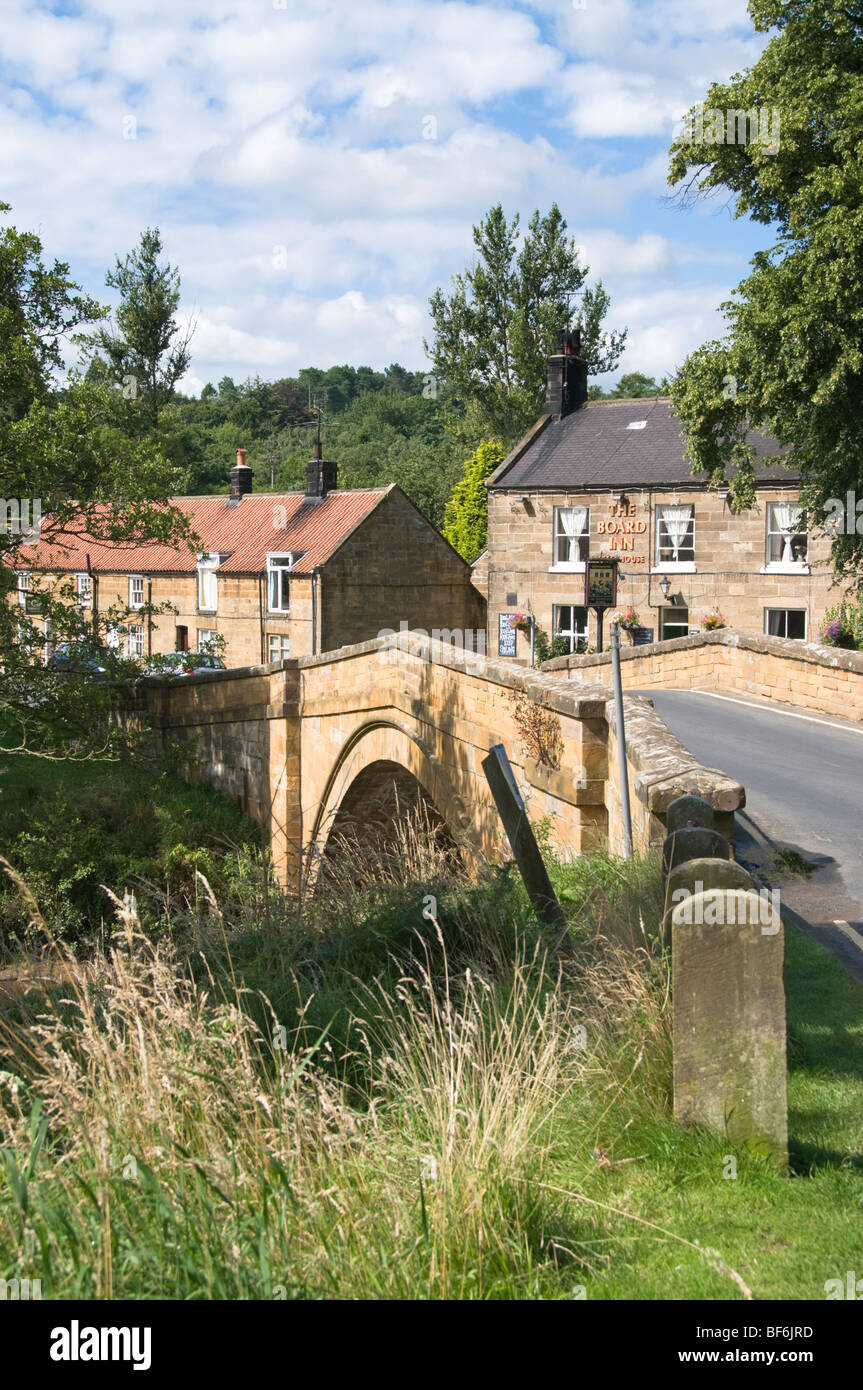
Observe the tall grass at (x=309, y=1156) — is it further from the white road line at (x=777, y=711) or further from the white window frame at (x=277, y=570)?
the white window frame at (x=277, y=570)

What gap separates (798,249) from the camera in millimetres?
18078

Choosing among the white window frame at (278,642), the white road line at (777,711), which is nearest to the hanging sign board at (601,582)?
the white road line at (777,711)

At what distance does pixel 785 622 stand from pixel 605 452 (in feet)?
23.3

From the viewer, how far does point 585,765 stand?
849 cm

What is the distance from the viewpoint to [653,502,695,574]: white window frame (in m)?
30.8

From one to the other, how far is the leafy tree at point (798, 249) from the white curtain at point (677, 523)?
36.2 ft

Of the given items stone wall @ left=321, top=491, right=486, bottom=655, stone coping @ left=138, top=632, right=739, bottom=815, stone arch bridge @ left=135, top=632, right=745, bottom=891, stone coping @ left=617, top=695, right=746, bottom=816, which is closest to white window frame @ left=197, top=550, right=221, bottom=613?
stone wall @ left=321, top=491, right=486, bottom=655

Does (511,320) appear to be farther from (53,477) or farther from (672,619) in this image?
→ (53,477)

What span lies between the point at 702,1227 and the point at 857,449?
Result: 622 inches

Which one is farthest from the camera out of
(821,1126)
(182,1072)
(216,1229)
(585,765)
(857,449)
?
(857,449)

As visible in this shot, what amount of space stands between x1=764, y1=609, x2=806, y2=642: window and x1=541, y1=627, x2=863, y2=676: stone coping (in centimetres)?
→ 906

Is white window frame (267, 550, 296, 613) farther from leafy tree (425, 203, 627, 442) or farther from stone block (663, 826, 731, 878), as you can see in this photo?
stone block (663, 826, 731, 878)

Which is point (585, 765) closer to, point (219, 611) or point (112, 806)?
point (112, 806)
